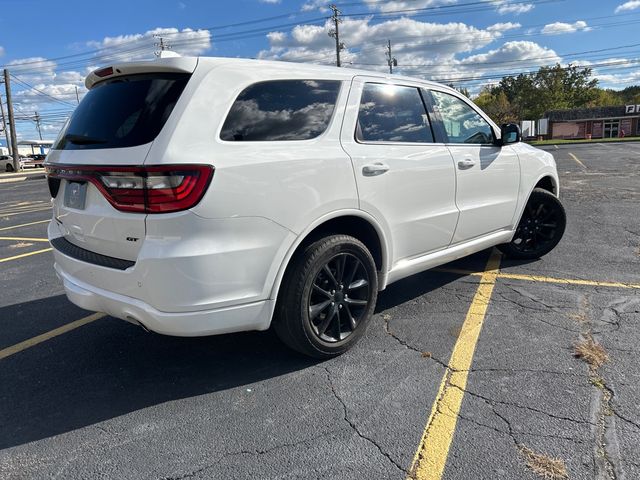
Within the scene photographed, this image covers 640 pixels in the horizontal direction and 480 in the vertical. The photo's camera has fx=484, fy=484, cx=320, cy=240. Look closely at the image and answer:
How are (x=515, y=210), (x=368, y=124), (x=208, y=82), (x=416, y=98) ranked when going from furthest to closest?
(x=515, y=210) < (x=416, y=98) < (x=368, y=124) < (x=208, y=82)

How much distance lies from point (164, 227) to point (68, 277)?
1076mm

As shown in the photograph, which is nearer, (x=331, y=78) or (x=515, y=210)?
(x=331, y=78)

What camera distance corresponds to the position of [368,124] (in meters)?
3.36

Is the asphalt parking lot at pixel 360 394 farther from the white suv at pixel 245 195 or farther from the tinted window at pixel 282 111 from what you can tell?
the tinted window at pixel 282 111

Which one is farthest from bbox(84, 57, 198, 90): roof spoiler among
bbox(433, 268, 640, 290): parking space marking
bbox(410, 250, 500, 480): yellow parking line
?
bbox(433, 268, 640, 290): parking space marking

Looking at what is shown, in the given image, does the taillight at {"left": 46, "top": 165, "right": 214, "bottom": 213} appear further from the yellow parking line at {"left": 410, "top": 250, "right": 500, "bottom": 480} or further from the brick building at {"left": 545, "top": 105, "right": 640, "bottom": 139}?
the brick building at {"left": 545, "top": 105, "right": 640, "bottom": 139}

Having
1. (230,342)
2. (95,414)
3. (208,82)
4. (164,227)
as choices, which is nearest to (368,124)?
(208,82)

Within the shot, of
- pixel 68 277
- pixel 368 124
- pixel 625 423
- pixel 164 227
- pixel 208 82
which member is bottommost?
pixel 625 423

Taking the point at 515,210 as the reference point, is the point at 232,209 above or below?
above

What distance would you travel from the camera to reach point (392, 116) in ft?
11.7

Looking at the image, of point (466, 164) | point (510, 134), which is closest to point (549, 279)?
point (510, 134)

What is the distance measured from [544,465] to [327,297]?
1.50 metres

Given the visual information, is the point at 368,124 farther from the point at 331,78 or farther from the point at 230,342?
the point at 230,342

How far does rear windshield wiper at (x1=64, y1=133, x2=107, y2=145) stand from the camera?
2.80m
